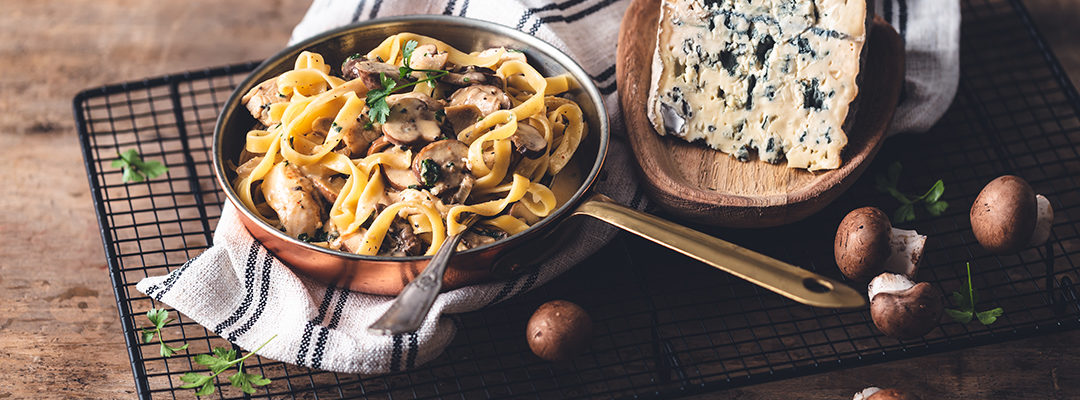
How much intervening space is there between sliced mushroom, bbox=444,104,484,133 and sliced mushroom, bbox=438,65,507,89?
0.13 meters

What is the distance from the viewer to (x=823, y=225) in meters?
3.48

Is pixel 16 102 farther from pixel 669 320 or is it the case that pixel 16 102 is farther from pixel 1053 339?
pixel 1053 339

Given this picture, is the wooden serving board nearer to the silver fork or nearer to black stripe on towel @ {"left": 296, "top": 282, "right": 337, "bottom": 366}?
the silver fork

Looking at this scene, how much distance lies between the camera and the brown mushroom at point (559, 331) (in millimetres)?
2879

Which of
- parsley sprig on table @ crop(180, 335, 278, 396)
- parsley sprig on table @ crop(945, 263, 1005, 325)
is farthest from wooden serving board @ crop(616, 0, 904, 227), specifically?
parsley sprig on table @ crop(180, 335, 278, 396)

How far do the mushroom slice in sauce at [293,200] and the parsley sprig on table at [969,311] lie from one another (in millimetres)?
2080

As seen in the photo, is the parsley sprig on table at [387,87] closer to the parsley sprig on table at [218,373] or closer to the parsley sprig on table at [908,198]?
the parsley sprig on table at [218,373]

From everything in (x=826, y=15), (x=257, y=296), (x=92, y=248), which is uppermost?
(x=826, y=15)

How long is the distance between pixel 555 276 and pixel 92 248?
6.07ft

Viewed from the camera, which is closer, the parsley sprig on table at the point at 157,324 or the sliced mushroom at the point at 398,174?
the parsley sprig on table at the point at 157,324

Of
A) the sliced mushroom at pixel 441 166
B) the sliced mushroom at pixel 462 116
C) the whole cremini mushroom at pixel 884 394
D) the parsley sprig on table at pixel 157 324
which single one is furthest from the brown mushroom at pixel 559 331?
the parsley sprig on table at pixel 157 324

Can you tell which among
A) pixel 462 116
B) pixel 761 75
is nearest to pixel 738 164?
pixel 761 75

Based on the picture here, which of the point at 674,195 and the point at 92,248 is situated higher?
the point at 674,195

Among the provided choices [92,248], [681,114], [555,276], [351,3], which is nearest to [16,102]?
[92,248]
